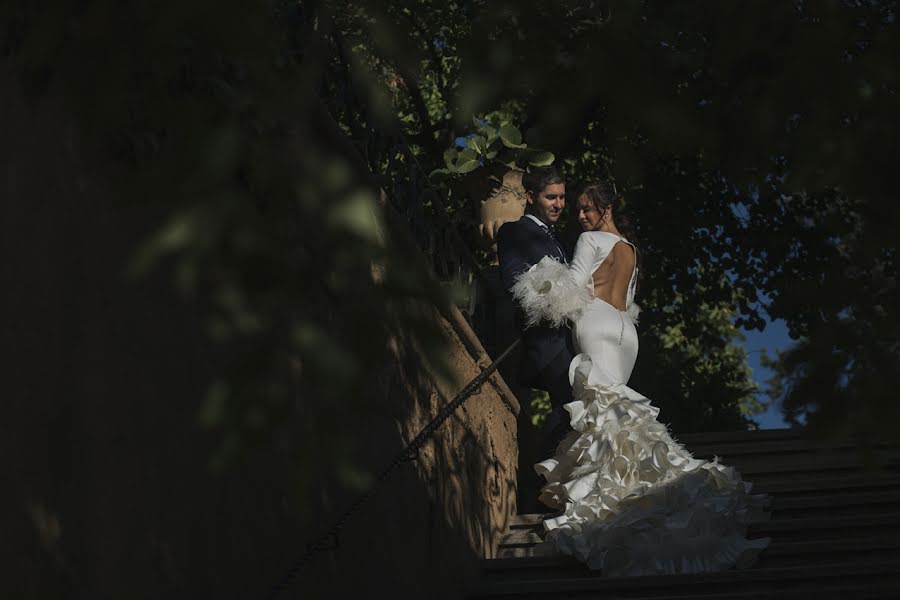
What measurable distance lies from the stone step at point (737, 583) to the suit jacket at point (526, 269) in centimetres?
202

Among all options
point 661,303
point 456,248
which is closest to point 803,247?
point 661,303

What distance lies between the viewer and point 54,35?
96.7 inches

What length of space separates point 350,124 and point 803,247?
9.93 meters

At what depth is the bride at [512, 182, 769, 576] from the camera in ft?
22.8

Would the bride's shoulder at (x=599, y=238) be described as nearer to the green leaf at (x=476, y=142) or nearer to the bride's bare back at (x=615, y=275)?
the bride's bare back at (x=615, y=275)

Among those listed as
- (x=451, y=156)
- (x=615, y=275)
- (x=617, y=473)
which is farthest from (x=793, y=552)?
(x=451, y=156)

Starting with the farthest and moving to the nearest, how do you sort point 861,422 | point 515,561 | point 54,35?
1. point 515,561
2. point 861,422
3. point 54,35

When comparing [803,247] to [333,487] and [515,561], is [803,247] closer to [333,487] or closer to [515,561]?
[515,561]

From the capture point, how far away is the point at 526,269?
849cm

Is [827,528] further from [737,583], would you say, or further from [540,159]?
[540,159]

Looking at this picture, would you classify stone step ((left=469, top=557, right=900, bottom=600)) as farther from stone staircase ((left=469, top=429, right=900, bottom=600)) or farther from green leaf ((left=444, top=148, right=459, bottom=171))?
green leaf ((left=444, top=148, right=459, bottom=171))

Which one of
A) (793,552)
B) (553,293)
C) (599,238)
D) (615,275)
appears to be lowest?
(793,552)

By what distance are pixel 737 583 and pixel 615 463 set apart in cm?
116

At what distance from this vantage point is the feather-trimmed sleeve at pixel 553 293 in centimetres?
815
